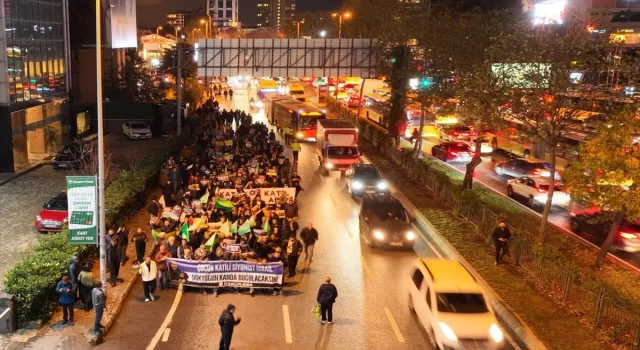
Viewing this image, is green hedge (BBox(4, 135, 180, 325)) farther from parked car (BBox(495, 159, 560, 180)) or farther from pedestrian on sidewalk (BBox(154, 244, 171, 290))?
parked car (BBox(495, 159, 560, 180))

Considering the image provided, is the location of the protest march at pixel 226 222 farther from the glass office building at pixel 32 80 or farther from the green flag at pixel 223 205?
the glass office building at pixel 32 80

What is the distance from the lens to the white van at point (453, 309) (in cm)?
1456

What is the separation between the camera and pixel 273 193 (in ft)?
87.0

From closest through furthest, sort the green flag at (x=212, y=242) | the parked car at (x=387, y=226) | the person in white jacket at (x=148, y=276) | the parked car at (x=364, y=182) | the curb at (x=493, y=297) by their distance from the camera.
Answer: the curb at (x=493, y=297) → the person in white jacket at (x=148, y=276) → the green flag at (x=212, y=242) → the parked car at (x=387, y=226) → the parked car at (x=364, y=182)

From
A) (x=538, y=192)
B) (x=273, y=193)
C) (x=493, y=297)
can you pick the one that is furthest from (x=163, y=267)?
(x=538, y=192)

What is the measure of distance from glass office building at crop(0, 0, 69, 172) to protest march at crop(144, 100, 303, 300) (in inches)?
375

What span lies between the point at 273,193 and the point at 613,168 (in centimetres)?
1313

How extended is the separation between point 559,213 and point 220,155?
17.0 m

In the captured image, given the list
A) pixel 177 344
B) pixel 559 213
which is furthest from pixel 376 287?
pixel 559 213

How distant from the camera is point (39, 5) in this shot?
38.3m

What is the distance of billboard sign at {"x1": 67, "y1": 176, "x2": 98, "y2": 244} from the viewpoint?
17.0 meters

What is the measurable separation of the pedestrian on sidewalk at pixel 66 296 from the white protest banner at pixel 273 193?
11083mm

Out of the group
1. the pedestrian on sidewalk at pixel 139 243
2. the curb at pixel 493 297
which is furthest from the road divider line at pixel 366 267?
the pedestrian on sidewalk at pixel 139 243

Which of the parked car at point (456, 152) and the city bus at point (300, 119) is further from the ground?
the city bus at point (300, 119)
